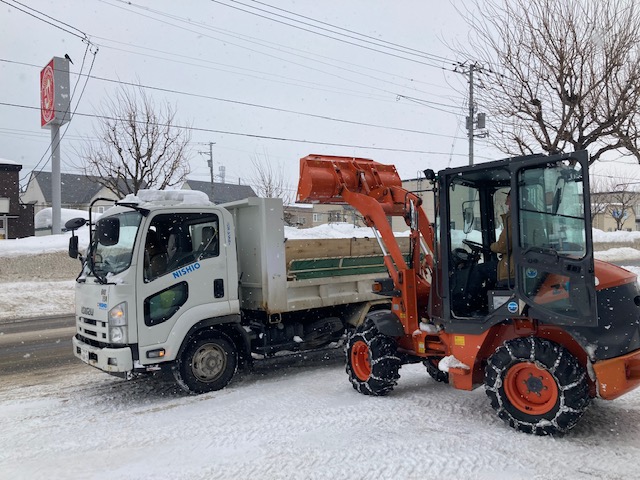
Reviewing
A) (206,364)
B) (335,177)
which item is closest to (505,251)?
(335,177)

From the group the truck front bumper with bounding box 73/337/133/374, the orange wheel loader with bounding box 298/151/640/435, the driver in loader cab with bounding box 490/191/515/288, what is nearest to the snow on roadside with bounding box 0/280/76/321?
the truck front bumper with bounding box 73/337/133/374

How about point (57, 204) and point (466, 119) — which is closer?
point (57, 204)

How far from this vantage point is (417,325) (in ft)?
19.4

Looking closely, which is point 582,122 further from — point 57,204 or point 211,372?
point 57,204

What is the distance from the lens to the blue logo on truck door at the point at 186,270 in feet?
20.2

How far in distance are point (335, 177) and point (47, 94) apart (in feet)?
65.5

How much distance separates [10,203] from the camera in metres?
32.7

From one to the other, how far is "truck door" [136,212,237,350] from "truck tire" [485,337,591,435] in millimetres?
3229

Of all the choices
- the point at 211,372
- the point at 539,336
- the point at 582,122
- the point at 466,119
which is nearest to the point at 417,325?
the point at 539,336

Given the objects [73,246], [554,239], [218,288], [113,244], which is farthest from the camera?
[218,288]

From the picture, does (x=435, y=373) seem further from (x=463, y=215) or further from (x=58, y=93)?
(x=58, y=93)

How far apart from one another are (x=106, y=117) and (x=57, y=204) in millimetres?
4157

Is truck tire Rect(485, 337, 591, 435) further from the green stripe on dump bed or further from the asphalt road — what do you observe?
the asphalt road

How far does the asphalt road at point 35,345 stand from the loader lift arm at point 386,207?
5.10 meters
